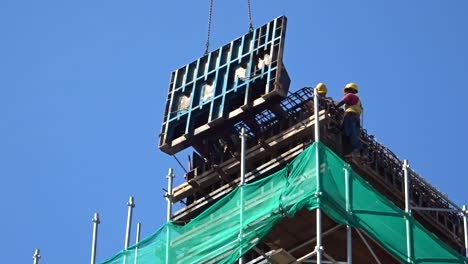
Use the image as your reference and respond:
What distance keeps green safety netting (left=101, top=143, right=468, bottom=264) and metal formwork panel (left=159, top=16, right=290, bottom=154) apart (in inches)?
339

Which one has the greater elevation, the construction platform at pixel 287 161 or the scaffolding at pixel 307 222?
the construction platform at pixel 287 161

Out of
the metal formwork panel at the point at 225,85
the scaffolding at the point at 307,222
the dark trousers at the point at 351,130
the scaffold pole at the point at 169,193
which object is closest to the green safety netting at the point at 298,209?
the scaffolding at the point at 307,222

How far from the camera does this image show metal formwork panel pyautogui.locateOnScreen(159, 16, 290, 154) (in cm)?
5819

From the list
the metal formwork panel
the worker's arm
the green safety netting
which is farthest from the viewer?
the metal formwork panel

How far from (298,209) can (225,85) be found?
1324cm

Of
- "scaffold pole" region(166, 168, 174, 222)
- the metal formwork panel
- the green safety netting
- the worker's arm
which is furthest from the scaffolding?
the metal formwork panel

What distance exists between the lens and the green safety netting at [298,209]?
1866 inches

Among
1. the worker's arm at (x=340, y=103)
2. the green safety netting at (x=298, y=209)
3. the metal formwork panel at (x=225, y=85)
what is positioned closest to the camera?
the green safety netting at (x=298, y=209)

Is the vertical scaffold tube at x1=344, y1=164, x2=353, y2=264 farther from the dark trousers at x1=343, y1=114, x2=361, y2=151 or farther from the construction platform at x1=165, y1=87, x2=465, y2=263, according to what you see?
the dark trousers at x1=343, y1=114, x2=361, y2=151

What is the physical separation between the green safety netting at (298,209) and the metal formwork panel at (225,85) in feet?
28.2

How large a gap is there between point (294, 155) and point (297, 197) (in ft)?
26.6

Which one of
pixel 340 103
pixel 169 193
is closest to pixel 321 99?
pixel 340 103

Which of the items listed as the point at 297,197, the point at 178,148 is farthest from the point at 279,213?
the point at 178,148

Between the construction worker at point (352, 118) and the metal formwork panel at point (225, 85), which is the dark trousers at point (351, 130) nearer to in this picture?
the construction worker at point (352, 118)
